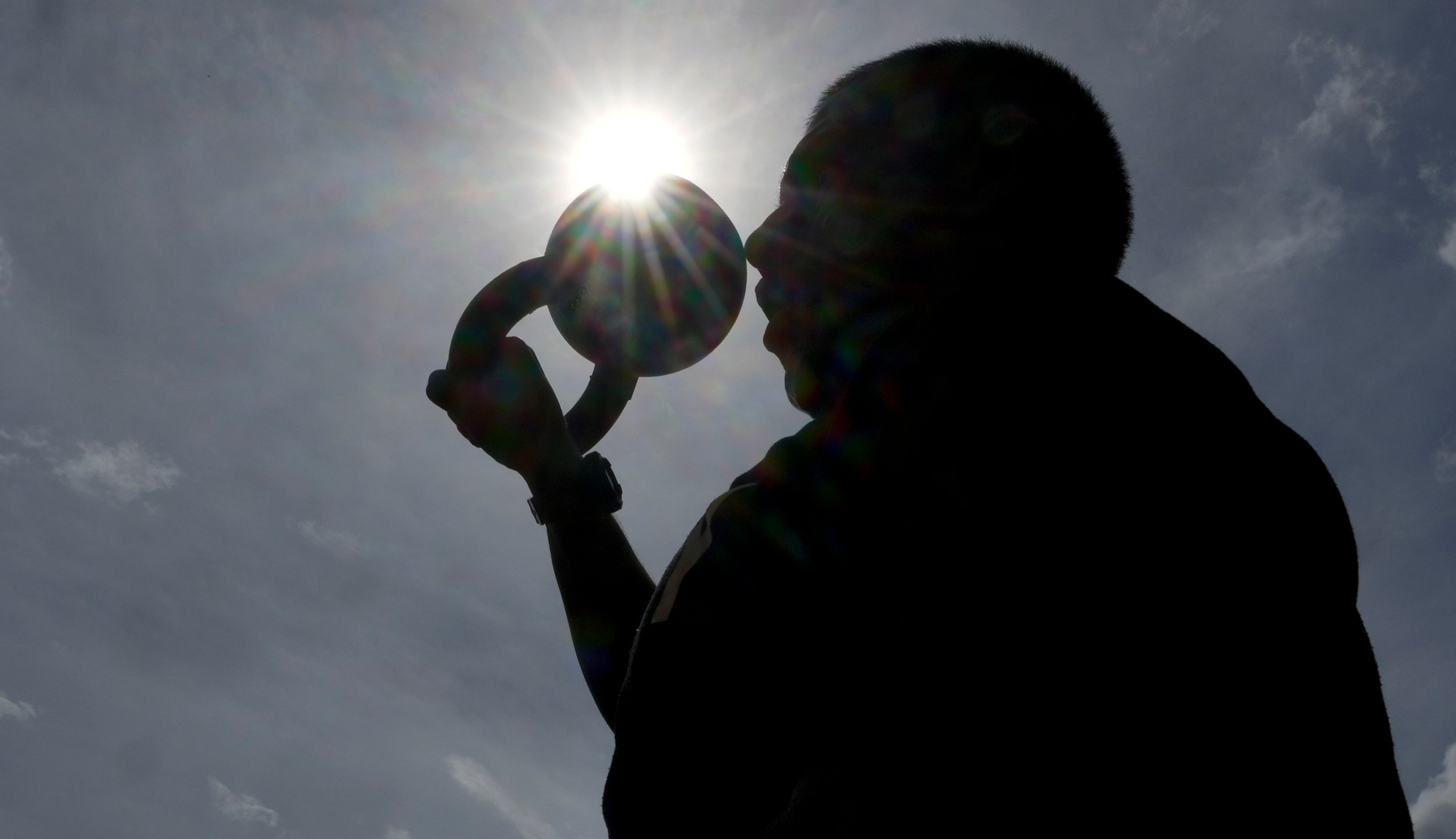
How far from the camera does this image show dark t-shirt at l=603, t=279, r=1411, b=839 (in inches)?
59.7

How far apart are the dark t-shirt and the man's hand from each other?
6.49 feet

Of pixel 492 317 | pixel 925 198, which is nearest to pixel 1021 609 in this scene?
pixel 925 198

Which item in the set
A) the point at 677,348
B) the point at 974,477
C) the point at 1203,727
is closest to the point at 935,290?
the point at 974,477

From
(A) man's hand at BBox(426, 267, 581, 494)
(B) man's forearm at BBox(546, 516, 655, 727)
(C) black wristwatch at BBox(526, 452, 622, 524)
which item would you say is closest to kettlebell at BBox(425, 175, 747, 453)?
(A) man's hand at BBox(426, 267, 581, 494)

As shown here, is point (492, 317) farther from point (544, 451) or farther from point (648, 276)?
point (648, 276)

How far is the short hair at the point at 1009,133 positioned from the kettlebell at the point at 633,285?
2.85 ft

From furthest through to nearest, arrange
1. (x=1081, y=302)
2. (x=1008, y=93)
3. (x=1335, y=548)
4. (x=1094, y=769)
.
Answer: (x=1008, y=93)
(x=1081, y=302)
(x=1335, y=548)
(x=1094, y=769)

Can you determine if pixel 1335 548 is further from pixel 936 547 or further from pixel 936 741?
pixel 936 741

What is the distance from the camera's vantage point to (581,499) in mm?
4094

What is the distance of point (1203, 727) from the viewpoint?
1516mm

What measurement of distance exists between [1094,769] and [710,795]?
0.90 meters

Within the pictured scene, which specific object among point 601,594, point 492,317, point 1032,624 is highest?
point 492,317

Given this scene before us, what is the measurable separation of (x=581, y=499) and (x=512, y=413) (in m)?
0.51

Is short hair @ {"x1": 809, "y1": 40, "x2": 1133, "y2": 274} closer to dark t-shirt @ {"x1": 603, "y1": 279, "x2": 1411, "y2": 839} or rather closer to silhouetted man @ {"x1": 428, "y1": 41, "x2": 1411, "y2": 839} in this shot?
silhouetted man @ {"x1": 428, "y1": 41, "x2": 1411, "y2": 839}
